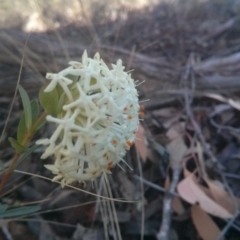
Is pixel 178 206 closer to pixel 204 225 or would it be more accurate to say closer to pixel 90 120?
pixel 204 225

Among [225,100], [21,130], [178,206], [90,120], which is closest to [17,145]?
[21,130]

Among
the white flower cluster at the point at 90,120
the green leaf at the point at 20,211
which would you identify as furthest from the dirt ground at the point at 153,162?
the white flower cluster at the point at 90,120

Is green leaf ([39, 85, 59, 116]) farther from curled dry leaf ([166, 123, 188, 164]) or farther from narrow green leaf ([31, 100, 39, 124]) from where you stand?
curled dry leaf ([166, 123, 188, 164])

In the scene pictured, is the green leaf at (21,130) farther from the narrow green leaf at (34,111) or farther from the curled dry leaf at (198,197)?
the curled dry leaf at (198,197)

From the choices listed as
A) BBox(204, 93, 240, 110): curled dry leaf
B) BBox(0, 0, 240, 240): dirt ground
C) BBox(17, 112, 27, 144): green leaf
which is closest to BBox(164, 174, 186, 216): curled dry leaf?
BBox(0, 0, 240, 240): dirt ground

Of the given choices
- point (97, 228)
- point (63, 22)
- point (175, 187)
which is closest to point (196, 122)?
point (175, 187)

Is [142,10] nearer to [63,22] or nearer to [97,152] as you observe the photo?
[63,22]
